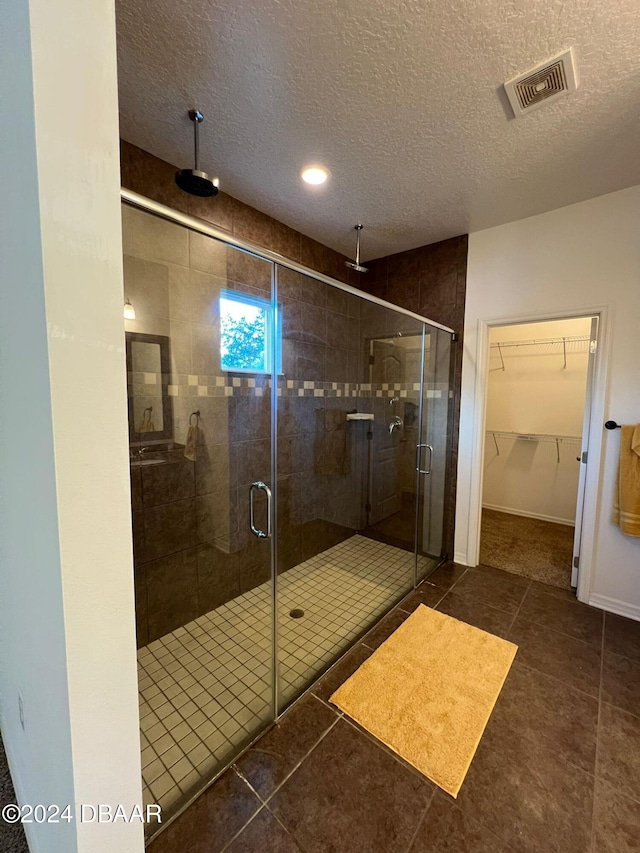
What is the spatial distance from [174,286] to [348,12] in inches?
51.1

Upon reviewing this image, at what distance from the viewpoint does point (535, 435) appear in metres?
3.91

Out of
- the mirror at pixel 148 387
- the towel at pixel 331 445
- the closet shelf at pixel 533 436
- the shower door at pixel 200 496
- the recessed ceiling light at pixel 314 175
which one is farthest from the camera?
the closet shelf at pixel 533 436

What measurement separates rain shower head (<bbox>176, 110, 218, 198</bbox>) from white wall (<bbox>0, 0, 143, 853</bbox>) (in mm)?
1086

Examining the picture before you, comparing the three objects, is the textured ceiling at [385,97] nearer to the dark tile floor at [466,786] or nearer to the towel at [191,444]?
the towel at [191,444]

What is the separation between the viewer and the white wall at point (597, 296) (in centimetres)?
216

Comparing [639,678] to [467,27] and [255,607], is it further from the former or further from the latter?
[467,27]

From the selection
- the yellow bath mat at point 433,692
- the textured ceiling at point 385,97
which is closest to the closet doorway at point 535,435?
the yellow bath mat at point 433,692

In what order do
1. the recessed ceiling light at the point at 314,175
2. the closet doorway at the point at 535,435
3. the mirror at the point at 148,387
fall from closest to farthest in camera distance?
the mirror at the point at 148,387 < the recessed ceiling light at the point at 314,175 < the closet doorway at the point at 535,435

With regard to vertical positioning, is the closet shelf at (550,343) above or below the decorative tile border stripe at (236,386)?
above

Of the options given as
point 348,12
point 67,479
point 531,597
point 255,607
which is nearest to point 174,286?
point 348,12

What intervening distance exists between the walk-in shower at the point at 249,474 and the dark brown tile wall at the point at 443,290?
0.09 metres

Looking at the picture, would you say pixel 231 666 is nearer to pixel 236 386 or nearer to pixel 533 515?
pixel 236 386

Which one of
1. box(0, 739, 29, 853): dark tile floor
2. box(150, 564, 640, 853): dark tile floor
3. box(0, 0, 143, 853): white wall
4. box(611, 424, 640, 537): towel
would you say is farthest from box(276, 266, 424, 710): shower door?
box(611, 424, 640, 537): towel

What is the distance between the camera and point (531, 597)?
244cm
